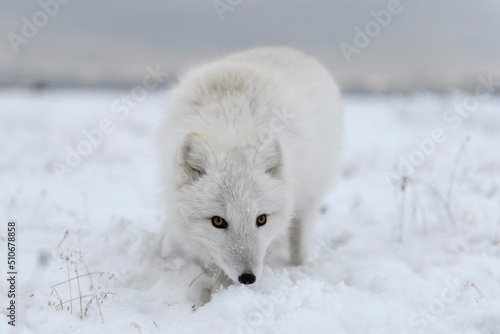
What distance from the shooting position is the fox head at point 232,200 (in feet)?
9.23

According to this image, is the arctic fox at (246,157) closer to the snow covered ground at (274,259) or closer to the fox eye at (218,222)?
the fox eye at (218,222)

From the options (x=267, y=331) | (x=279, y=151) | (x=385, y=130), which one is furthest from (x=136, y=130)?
(x=267, y=331)

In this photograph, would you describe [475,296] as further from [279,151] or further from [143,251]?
[143,251]

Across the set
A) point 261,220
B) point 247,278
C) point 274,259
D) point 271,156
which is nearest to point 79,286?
point 247,278

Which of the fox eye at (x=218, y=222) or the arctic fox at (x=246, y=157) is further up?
the arctic fox at (x=246, y=157)

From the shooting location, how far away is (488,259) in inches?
153

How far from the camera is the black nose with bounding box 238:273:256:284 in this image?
273 centimetres

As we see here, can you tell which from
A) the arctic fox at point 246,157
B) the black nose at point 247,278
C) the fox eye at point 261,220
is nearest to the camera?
the black nose at point 247,278

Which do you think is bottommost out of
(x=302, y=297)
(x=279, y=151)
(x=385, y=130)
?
(x=302, y=297)

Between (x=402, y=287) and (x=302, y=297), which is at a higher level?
(x=302, y=297)

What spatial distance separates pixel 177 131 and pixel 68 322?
1.79 m

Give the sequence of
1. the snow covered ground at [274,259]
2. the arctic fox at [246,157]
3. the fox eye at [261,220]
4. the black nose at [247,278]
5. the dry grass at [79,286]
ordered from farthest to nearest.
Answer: the fox eye at [261,220], the arctic fox at [246,157], the black nose at [247,278], the dry grass at [79,286], the snow covered ground at [274,259]

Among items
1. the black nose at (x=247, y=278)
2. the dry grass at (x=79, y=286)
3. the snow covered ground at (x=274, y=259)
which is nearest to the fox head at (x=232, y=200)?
the black nose at (x=247, y=278)

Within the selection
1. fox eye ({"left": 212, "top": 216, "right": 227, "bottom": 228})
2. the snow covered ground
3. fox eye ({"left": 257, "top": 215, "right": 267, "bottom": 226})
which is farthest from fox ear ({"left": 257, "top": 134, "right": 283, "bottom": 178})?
the snow covered ground
